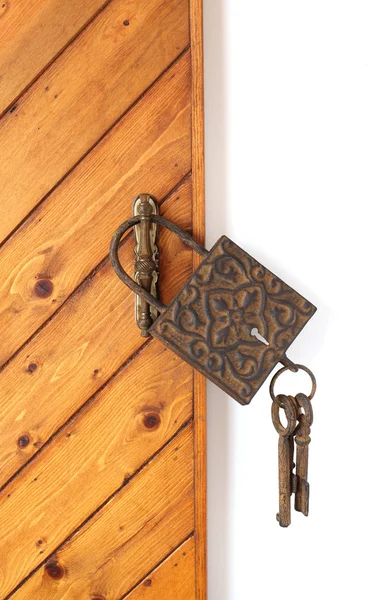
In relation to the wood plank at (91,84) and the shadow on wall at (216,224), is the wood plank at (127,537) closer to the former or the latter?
the shadow on wall at (216,224)

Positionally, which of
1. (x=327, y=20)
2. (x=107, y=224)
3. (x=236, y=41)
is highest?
(x=327, y=20)

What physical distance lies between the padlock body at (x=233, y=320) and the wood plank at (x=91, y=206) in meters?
0.15

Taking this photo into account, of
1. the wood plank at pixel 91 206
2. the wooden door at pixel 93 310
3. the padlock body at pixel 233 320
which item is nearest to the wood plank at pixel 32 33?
the wooden door at pixel 93 310

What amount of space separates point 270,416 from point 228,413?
0.06 m

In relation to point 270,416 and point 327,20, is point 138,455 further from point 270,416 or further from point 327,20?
point 327,20

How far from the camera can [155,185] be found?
748 millimetres

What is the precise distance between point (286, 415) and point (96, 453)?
0.94 feet

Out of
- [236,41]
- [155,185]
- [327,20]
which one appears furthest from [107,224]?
[327,20]

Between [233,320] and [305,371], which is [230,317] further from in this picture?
[305,371]

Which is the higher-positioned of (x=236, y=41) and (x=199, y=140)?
(x=236, y=41)

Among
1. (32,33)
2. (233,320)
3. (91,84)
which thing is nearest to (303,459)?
(233,320)

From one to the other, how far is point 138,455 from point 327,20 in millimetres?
702

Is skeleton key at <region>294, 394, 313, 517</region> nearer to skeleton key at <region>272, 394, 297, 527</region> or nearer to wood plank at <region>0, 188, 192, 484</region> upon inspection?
skeleton key at <region>272, 394, 297, 527</region>

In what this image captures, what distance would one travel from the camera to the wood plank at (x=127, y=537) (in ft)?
2.50
